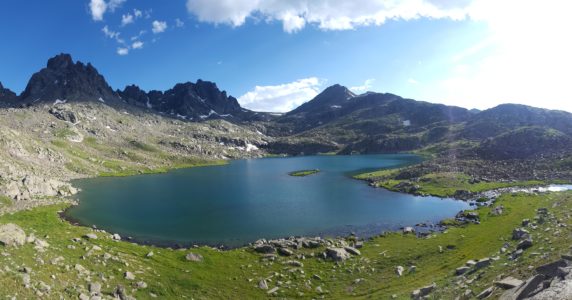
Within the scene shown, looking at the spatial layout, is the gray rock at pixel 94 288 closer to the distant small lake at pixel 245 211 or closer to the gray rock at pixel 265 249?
the gray rock at pixel 265 249

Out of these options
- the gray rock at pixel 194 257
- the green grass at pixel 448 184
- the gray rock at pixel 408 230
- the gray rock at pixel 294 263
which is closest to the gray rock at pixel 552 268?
the gray rock at pixel 294 263

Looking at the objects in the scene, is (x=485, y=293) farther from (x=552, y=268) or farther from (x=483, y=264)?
(x=483, y=264)

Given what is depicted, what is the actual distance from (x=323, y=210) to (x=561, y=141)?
139625mm

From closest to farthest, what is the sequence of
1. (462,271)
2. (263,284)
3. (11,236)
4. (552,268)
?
(552,268), (11,236), (462,271), (263,284)

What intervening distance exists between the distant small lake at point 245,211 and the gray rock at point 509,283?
39697 mm

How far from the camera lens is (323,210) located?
86.4 metres

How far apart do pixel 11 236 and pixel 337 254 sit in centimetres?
3704

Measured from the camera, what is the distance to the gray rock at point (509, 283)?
24383 mm

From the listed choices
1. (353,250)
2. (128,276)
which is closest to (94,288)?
(128,276)

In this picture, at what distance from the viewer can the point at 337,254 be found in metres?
49.3

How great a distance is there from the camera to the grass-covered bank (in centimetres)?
3131

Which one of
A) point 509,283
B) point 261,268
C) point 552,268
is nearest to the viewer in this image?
point 552,268

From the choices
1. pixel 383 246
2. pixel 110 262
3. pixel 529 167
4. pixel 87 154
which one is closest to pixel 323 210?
pixel 383 246

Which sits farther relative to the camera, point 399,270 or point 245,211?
point 245,211
